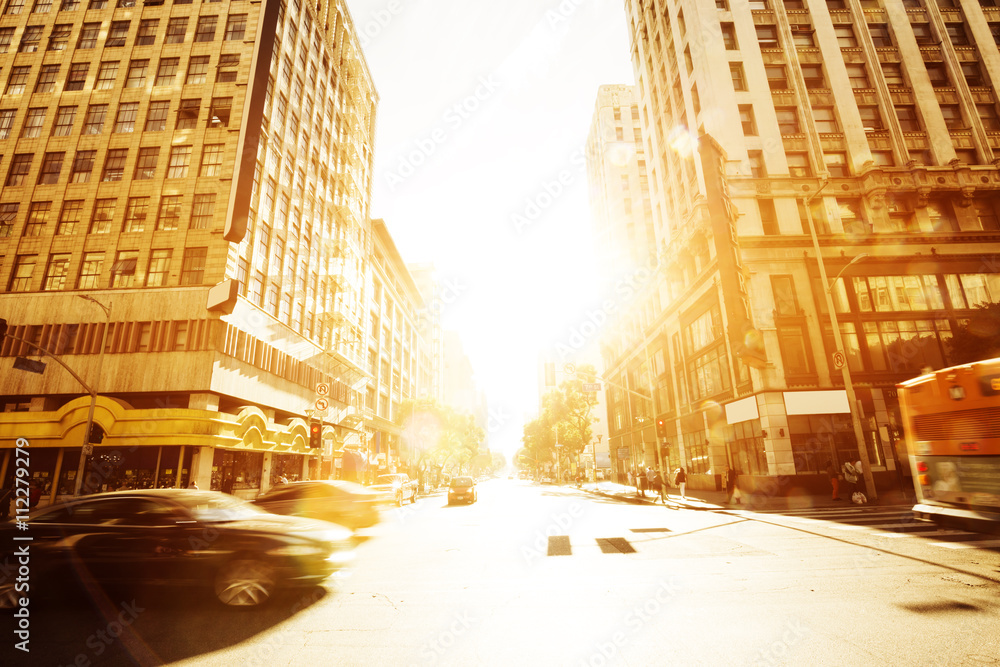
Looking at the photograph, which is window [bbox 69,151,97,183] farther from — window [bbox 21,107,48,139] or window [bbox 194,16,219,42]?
window [bbox 194,16,219,42]

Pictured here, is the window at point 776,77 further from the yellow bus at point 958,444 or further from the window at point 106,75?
the window at point 106,75

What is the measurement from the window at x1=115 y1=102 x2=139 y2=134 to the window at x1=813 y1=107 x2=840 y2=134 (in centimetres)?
4327

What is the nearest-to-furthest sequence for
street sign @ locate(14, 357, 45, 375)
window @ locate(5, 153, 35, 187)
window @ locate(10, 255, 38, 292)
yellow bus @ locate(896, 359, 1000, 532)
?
yellow bus @ locate(896, 359, 1000, 532)
street sign @ locate(14, 357, 45, 375)
window @ locate(10, 255, 38, 292)
window @ locate(5, 153, 35, 187)

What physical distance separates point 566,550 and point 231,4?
41.6 meters

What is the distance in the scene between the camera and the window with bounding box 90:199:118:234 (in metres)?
27.3

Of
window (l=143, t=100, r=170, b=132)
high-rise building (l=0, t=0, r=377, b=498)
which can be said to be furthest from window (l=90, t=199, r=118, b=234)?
window (l=143, t=100, r=170, b=132)

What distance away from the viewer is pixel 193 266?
2639 centimetres

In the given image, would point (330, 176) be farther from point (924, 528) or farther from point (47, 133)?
point (924, 528)

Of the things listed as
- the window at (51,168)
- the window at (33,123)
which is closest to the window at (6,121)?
the window at (33,123)

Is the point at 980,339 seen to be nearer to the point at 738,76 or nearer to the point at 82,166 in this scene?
the point at 738,76

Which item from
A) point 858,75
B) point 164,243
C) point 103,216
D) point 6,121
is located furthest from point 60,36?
point 858,75

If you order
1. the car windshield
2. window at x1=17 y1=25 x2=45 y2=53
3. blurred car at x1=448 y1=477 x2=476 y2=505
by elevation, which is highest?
window at x1=17 y1=25 x2=45 y2=53

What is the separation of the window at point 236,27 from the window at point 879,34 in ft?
140

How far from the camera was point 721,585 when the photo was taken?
21.4 ft
